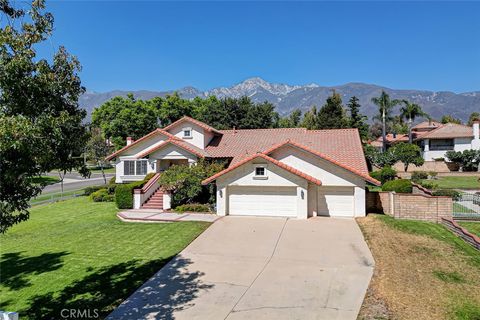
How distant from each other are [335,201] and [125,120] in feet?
139

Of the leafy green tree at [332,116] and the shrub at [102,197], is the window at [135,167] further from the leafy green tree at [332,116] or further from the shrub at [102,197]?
the leafy green tree at [332,116]

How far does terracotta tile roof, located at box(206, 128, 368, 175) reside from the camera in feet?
71.6

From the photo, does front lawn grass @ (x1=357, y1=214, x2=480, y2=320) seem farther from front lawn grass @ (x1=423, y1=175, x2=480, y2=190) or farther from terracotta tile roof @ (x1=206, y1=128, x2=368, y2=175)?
front lawn grass @ (x1=423, y1=175, x2=480, y2=190)

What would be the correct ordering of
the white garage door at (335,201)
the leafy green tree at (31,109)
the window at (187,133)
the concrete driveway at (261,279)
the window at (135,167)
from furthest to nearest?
the window at (135,167) < the window at (187,133) < the white garage door at (335,201) < the concrete driveway at (261,279) < the leafy green tree at (31,109)

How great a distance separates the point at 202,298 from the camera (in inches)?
343

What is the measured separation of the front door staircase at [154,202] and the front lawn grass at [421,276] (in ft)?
45.6

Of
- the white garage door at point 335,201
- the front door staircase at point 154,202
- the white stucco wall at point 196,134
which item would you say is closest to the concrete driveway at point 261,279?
the white garage door at point 335,201

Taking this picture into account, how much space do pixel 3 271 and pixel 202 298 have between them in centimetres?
789

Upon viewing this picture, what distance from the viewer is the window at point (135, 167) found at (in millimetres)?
30297

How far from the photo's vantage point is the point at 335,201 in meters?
19.0

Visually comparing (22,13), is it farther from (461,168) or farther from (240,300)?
(461,168)

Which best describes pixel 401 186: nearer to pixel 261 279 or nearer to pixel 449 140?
pixel 261 279

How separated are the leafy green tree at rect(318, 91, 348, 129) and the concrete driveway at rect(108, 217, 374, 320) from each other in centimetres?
3395

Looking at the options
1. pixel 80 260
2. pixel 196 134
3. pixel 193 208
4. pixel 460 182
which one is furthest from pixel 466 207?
pixel 80 260
